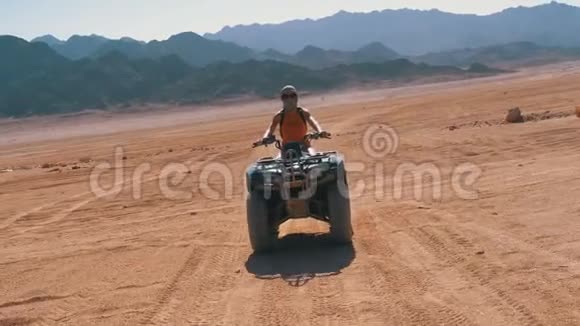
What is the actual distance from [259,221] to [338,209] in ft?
3.19

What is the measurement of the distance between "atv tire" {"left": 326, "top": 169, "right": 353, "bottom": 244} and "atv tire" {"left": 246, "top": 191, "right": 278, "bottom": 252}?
780 mm

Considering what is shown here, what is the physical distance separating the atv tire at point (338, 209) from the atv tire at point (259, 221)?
0.78m

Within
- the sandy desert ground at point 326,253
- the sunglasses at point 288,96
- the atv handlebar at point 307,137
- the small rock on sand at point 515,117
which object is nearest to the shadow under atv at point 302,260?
the sandy desert ground at point 326,253

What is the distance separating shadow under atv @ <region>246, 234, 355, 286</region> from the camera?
8.03 m

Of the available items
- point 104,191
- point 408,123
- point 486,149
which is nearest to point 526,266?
point 486,149

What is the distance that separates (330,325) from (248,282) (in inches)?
68.4

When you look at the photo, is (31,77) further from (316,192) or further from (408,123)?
(316,192)

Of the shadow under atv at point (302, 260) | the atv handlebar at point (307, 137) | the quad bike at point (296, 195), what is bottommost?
the shadow under atv at point (302, 260)

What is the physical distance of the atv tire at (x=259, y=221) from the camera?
28.7 feet

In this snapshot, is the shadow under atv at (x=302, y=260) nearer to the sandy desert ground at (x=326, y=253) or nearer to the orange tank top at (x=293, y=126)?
the sandy desert ground at (x=326, y=253)

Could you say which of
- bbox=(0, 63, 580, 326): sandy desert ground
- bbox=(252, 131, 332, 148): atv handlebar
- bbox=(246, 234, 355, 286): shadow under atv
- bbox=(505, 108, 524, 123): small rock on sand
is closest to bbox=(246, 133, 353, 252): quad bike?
bbox=(246, 234, 355, 286): shadow under atv

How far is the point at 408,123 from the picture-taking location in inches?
1109

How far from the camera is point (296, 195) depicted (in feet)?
28.6

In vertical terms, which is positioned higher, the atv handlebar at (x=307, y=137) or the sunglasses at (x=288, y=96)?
the sunglasses at (x=288, y=96)
